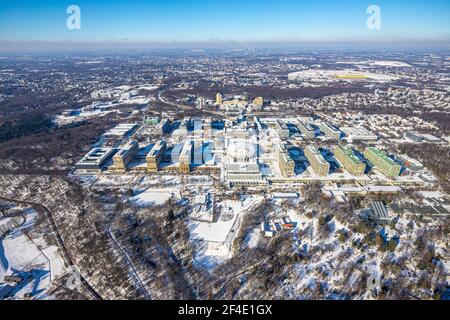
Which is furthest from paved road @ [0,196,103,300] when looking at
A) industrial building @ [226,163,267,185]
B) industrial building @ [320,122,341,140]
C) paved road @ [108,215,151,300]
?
industrial building @ [320,122,341,140]

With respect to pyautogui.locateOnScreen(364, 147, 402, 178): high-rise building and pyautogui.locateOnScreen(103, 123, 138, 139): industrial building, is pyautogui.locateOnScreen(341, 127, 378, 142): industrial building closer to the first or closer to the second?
pyautogui.locateOnScreen(364, 147, 402, 178): high-rise building

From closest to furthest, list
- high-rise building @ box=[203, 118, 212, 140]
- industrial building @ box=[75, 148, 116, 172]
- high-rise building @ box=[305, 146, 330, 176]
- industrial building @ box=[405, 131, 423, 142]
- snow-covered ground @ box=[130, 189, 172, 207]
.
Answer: snow-covered ground @ box=[130, 189, 172, 207]
high-rise building @ box=[305, 146, 330, 176]
industrial building @ box=[75, 148, 116, 172]
industrial building @ box=[405, 131, 423, 142]
high-rise building @ box=[203, 118, 212, 140]

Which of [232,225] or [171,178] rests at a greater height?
[171,178]

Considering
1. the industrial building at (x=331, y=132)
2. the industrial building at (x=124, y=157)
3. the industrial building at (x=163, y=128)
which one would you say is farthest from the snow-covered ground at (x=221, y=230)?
the industrial building at (x=331, y=132)

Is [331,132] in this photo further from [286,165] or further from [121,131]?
[121,131]
